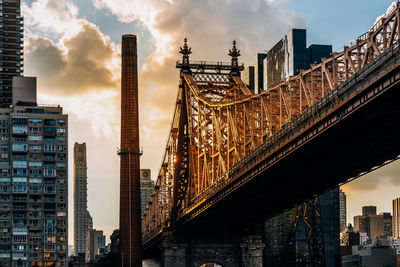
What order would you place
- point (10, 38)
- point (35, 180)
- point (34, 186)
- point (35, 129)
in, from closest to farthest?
point (34, 186)
point (35, 180)
point (35, 129)
point (10, 38)

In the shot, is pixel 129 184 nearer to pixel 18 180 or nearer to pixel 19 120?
pixel 18 180

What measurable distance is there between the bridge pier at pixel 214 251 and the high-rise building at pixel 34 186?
26.1 meters

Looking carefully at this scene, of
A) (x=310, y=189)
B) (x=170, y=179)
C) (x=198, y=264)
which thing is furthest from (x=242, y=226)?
(x=310, y=189)

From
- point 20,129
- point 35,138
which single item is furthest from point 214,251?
point 20,129

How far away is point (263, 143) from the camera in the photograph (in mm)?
89312

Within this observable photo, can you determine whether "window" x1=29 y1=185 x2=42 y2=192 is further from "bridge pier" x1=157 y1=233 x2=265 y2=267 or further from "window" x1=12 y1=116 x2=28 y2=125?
"bridge pier" x1=157 y1=233 x2=265 y2=267

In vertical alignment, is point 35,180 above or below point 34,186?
above

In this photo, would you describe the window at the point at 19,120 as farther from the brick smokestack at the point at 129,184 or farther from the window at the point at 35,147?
the brick smokestack at the point at 129,184

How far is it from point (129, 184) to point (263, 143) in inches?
2354

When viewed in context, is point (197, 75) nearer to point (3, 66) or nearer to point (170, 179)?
point (170, 179)

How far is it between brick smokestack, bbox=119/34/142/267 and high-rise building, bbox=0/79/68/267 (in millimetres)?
9485

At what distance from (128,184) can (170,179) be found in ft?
26.5

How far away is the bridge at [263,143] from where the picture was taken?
2613 inches

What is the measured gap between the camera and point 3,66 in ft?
630
